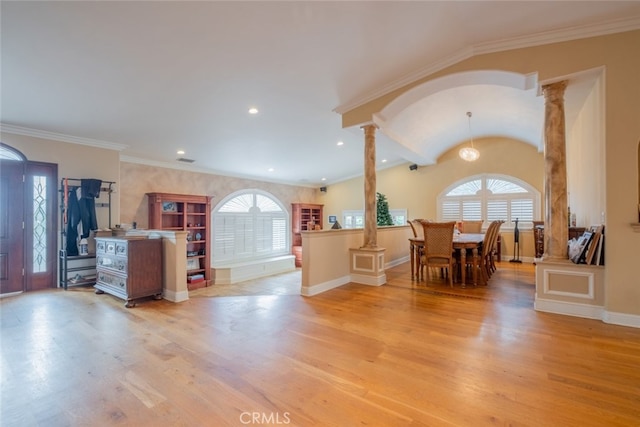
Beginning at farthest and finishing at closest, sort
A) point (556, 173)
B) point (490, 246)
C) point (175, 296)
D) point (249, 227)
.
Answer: point (249, 227)
point (490, 246)
point (175, 296)
point (556, 173)

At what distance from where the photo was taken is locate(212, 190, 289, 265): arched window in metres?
7.75

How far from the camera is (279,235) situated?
374 inches

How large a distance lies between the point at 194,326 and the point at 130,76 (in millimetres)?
3070

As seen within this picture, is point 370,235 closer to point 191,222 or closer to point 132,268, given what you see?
point 132,268

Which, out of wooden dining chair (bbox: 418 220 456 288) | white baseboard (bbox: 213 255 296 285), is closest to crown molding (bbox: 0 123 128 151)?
white baseboard (bbox: 213 255 296 285)

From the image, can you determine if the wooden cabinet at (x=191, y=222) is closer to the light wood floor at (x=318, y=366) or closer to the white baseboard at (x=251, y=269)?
the white baseboard at (x=251, y=269)

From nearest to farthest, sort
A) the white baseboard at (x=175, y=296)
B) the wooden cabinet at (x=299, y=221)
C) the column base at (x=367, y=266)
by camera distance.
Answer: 1. the white baseboard at (x=175, y=296)
2. the column base at (x=367, y=266)
3. the wooden cabinet at (x=299, y=221)

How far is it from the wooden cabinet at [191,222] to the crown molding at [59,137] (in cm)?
125

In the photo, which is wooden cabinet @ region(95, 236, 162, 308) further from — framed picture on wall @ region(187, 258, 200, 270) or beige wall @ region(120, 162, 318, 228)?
framed picture on wall @ region(187, 258, 200, 270)

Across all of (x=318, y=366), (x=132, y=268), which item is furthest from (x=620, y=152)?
(x=132, y=268)

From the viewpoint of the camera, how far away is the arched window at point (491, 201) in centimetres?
705

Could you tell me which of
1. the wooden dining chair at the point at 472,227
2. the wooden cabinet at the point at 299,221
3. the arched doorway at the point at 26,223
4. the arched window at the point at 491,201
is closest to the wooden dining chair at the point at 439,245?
the wooden dining chair at the point at 472,227

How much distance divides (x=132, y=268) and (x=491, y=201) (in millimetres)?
8156

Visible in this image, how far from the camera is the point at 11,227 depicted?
4.23 meters
